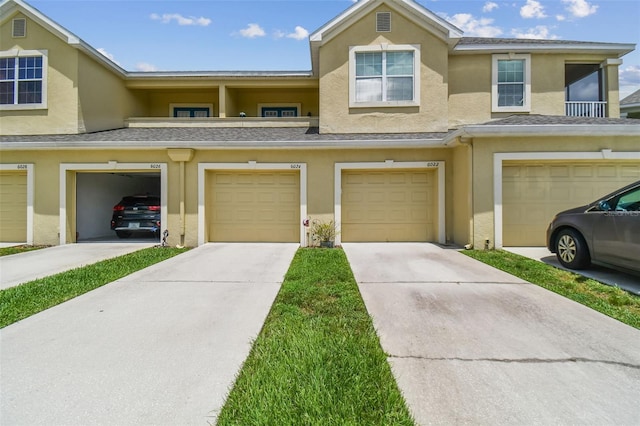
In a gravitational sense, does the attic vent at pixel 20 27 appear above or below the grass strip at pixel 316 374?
above

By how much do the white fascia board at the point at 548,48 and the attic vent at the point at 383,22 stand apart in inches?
95.4

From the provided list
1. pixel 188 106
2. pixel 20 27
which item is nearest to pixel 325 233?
pixel 188 106

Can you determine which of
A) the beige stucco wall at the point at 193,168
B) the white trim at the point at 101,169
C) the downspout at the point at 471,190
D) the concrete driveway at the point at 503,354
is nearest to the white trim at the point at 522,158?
the downspout at the point at 471,190

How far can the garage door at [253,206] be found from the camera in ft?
30.7

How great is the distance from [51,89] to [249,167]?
23.8 ft

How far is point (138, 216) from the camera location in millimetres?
10102

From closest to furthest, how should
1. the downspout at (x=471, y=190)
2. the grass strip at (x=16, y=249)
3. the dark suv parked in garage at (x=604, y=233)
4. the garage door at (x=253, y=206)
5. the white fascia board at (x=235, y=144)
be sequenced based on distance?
1. the dark suv parked in garage at (x=604, y=233)
2. the downspout at (x=471, y=190)
3. the grass strip at (x=16, y=249)
4. the white fascia board at (x=235, y=144)
5. the garage door at (x=253, y=206)

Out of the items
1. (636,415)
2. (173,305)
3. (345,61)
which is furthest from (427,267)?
(345,61)

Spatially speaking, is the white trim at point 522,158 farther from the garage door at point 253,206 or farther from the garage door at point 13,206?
the garage door at point 13,206

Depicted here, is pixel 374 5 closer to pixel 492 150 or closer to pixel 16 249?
pixel 492 150

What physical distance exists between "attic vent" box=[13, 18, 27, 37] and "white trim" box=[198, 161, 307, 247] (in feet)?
25.6

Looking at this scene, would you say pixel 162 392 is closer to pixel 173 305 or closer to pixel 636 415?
pixel 173 305

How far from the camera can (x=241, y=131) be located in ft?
34.4

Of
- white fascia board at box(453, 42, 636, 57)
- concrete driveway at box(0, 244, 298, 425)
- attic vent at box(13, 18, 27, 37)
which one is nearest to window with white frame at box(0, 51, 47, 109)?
attic vent at box(13, 18, 27, 37)
